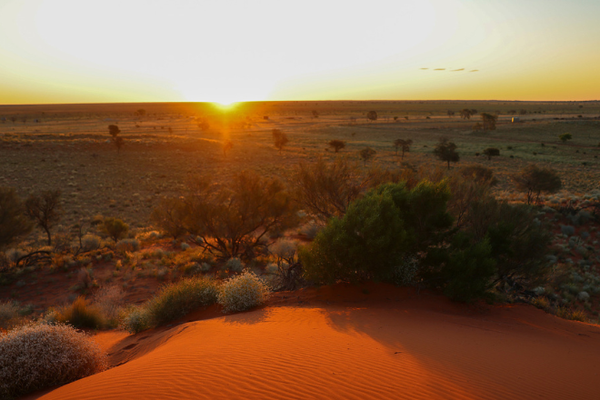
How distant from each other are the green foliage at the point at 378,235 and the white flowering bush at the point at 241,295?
1.59m

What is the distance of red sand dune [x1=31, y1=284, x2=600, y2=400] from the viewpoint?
4398mm

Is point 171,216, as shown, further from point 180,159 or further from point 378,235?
point 180,159

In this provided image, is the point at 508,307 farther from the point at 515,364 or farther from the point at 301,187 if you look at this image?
the point at 301,187

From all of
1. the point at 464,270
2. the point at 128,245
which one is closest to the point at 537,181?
the point at 464,270

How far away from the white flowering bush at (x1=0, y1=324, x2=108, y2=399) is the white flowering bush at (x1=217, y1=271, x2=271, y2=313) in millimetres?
3380

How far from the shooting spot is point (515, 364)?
5.33 m

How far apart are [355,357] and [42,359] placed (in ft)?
16.3

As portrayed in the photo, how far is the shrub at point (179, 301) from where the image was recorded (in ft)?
29.5

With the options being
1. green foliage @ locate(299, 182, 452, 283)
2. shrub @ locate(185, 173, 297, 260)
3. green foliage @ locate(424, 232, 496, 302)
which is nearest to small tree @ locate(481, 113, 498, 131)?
shrub @ locate(185, 173, 297, 260)

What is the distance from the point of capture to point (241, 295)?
8938mm

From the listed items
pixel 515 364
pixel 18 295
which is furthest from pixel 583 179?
pixel 18 295

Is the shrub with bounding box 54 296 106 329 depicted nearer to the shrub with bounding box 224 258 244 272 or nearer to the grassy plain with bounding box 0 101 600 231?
the shrub with bounding box 224 258 244 272

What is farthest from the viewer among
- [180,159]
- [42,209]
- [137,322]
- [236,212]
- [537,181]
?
[180,159]

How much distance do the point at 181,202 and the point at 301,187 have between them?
6046 millimetres
